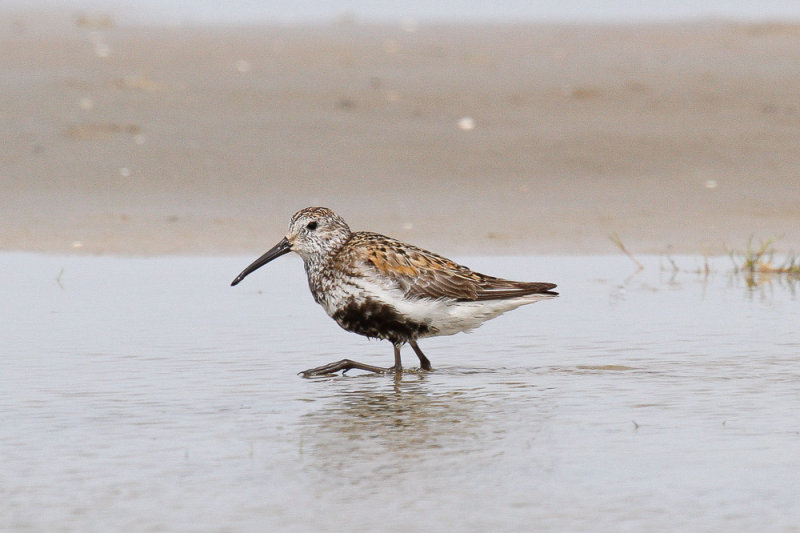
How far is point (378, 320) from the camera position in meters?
9.12

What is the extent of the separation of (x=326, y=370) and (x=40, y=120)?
998cm

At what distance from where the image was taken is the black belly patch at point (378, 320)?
911 centimetres

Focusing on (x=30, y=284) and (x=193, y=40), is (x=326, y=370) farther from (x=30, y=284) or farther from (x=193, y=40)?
(x=193, y=40)

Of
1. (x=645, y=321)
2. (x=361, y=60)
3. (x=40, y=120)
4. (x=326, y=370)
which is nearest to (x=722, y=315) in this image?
(x=645, y=321)

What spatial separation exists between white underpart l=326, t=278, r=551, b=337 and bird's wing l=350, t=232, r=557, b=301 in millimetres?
37

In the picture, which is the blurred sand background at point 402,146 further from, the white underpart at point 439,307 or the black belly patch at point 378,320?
the black belly patch at point 378,320

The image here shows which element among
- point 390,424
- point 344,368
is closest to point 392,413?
point 390,424

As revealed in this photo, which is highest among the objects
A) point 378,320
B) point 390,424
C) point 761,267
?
point 761,267

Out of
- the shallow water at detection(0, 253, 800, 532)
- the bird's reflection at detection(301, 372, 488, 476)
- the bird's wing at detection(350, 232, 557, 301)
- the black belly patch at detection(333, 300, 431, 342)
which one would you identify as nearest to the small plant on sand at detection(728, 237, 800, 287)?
the shallow water at detection(0, 253, 800, 532)

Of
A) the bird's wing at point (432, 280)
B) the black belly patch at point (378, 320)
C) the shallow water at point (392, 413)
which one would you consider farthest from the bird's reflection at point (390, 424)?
the bird's wing at point (432, 280)

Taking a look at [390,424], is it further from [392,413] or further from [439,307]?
[439,307]

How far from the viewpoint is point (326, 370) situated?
28.4ft

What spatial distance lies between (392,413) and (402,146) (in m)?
9.79

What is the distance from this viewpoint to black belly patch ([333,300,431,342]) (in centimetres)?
911
